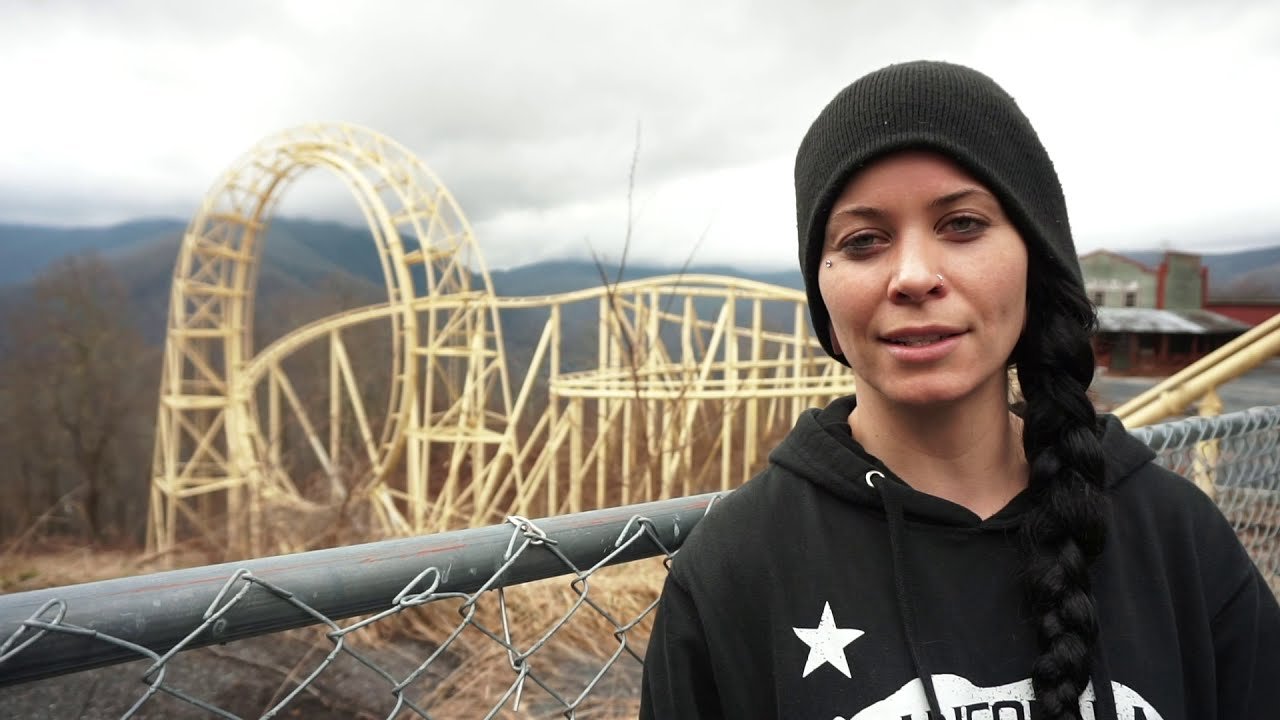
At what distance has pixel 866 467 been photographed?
808mm

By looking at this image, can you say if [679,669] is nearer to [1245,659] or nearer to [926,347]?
[926,347]

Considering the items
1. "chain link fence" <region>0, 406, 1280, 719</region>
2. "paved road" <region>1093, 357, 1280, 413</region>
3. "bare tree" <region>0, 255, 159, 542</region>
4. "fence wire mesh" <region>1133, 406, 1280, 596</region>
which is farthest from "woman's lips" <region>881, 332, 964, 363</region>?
"bare tree" <region>0, 255, 159, 542</region>

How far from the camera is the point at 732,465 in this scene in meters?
5.67

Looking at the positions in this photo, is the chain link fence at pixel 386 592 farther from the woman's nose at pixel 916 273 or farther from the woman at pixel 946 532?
the woman's nose at pixel 916 273

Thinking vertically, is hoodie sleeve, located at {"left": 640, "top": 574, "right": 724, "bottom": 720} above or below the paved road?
above

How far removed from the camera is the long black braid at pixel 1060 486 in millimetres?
707

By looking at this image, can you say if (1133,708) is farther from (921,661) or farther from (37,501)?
(37,501)

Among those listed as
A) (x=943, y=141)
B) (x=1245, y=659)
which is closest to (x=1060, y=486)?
(x=1245, y=659)

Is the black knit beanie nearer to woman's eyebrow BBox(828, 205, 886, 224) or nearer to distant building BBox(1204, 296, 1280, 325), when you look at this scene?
woman's eyebrow BBox(828, 205, 886, 224)

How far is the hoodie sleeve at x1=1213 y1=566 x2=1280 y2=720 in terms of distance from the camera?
0.81m

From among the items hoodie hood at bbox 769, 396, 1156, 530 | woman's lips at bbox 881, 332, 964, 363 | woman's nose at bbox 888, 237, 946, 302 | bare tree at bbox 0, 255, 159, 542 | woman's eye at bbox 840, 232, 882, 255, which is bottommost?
bare tree at bbox 0, 255, 159, 542

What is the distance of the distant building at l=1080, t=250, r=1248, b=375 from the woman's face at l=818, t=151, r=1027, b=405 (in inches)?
536

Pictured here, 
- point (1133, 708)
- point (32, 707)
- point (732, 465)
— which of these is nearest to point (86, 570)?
point (32, 707)

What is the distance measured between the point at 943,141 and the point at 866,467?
1.08ft
